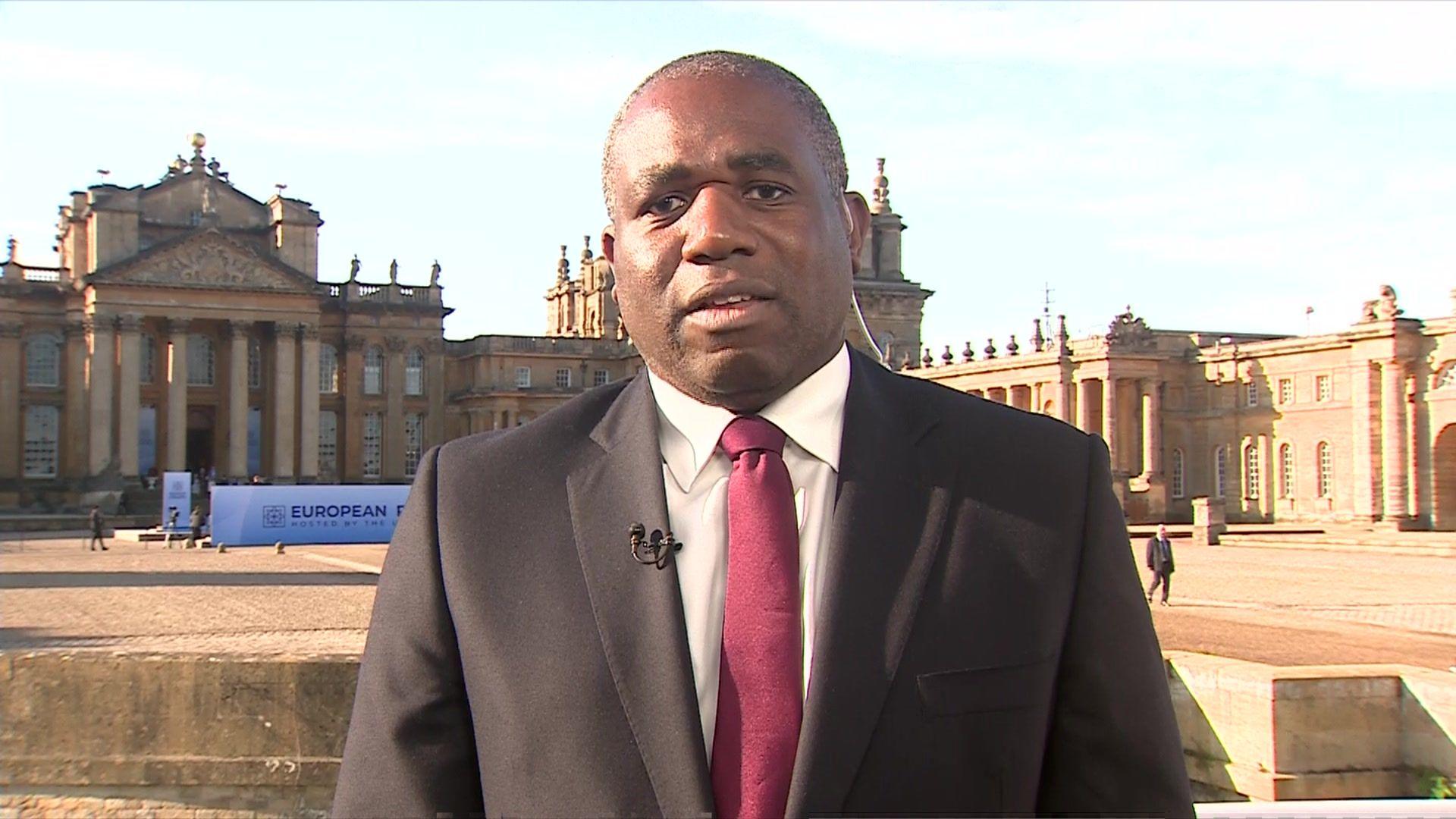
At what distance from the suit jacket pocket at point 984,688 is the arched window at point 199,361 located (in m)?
79.3

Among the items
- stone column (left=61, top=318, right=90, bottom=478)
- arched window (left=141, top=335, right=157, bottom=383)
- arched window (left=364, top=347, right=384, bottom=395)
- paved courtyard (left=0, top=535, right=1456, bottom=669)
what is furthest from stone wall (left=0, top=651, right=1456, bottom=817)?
arched window (left=364, top=347, right=384, bottom=395)

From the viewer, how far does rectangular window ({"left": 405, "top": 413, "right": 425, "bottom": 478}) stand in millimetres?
81812

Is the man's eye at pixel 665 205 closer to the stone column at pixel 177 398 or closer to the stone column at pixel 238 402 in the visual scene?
the stone column at pixel 177 398

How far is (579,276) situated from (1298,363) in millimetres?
53979

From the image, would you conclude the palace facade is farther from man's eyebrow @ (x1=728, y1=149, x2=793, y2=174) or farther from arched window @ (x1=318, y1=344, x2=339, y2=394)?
man's eyebrow @ (x1=728, y1=149, x2=793, y2=174)

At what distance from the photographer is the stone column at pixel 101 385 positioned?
6944 centimetres

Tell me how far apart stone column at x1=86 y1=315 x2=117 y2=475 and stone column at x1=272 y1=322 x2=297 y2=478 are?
8.13 m

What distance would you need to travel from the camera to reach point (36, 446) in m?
71.9

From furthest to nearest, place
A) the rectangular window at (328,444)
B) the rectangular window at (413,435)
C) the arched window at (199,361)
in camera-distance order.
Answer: the rectangular window at (413,435)
the rectangular window at (328,444)
the arched window at (199,361)

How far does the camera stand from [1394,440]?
184 feet

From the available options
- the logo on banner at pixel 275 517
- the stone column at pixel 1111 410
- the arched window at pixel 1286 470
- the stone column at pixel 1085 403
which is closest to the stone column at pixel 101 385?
the logo on banner at pixel 275 517

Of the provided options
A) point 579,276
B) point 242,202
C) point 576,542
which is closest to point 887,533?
point 576,542

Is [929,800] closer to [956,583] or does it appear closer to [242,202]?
[956,583]

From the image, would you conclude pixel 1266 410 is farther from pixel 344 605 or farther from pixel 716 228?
pixel 716 228
